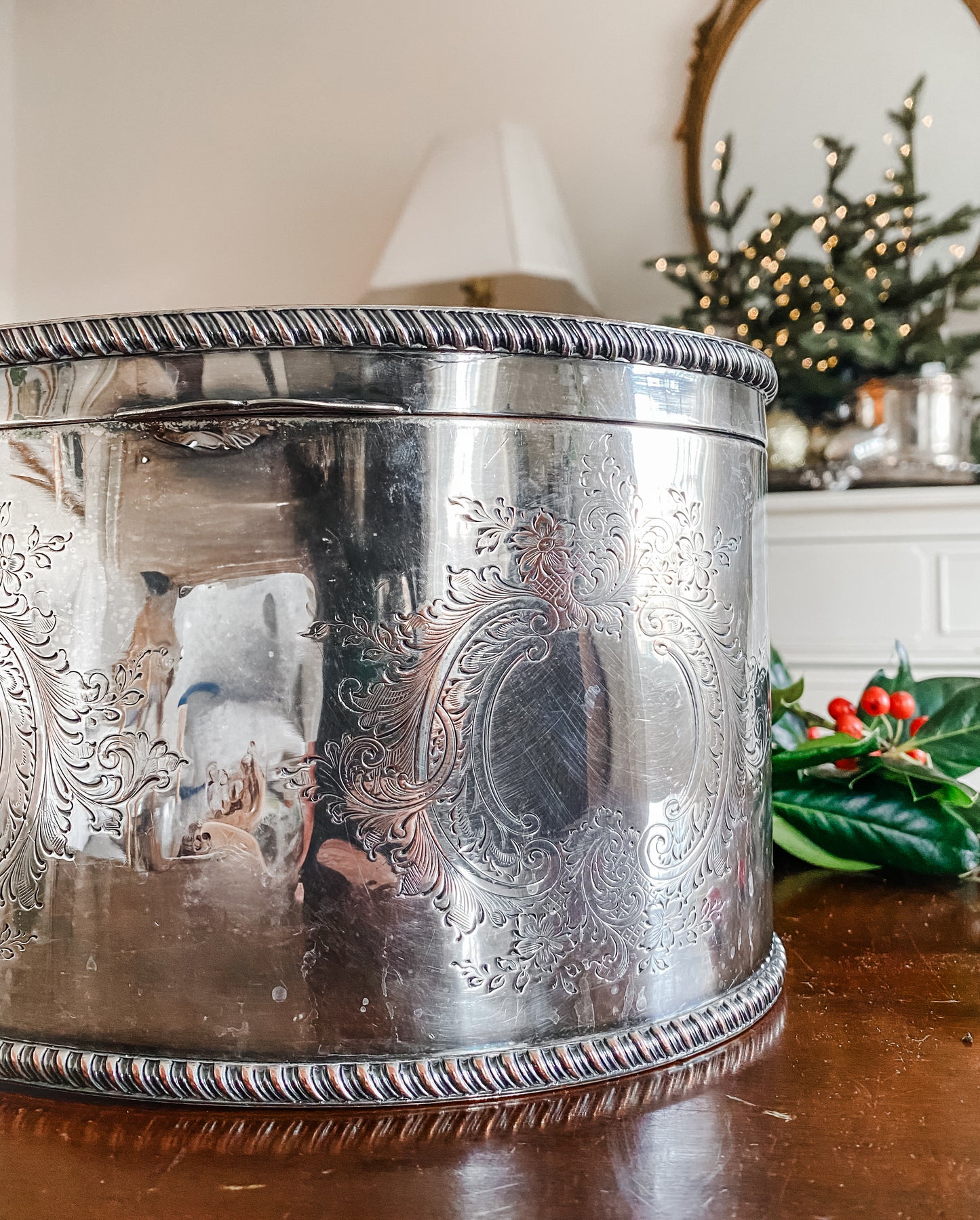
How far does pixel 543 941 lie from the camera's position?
0.86ft

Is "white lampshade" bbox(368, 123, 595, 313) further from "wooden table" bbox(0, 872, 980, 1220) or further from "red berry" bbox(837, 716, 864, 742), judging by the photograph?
"wooden table" bbox(0, 872, 980, 1220)

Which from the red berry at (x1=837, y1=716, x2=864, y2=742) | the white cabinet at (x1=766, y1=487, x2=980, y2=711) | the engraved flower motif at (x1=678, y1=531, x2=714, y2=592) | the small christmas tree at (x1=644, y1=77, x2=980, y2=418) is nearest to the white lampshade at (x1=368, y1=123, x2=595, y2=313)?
the small christmas tree at (x1=644, y1=77, x2=980, y2=418)

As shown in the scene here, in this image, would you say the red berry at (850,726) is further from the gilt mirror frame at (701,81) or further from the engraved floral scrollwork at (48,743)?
the gilt mirror frame at (701,81)

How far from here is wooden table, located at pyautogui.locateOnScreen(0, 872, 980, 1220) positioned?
20 centimetres

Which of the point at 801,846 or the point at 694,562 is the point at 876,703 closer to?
the point at 801,846

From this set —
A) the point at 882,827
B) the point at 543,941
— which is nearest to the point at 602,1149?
the point at 543,941

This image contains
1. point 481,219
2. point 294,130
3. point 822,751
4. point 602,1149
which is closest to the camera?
point 602,1149

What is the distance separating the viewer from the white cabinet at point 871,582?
53.0 inches

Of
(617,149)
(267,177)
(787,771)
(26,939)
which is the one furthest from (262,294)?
(26,939)

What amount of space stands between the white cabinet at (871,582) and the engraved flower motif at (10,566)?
1185 millimetres

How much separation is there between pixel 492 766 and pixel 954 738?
31cm

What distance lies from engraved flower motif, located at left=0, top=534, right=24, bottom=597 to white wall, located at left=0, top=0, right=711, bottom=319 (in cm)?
169

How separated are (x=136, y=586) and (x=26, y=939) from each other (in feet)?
0.32

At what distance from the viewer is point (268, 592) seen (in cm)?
25
